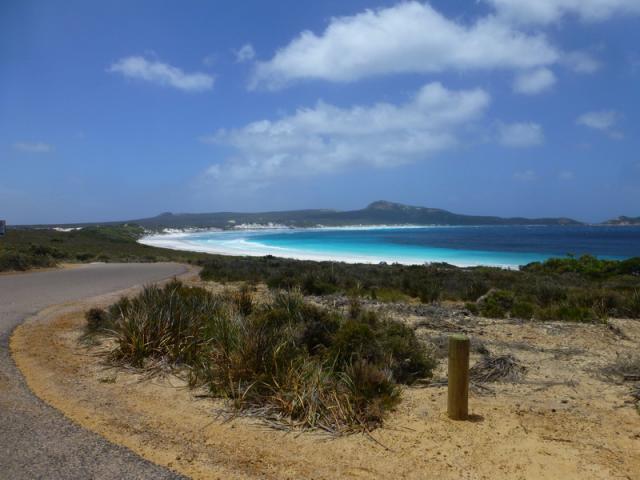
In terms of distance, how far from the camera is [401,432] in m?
4.61

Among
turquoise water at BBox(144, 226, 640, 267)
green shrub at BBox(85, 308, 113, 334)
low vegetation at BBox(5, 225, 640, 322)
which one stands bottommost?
turquoise water at BBox(144, 226, 640, 267)

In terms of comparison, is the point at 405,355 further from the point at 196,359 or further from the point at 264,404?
the point at 196,359

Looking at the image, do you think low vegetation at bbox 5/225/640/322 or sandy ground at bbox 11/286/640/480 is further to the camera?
low vegetation at bbox 5/225/640/322

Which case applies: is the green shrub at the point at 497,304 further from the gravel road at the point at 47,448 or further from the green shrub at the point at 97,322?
the gravel road at the point at 47,448

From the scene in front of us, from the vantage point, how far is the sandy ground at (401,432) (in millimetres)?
3924

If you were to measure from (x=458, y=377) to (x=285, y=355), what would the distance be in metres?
2.07

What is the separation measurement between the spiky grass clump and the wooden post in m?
0.66

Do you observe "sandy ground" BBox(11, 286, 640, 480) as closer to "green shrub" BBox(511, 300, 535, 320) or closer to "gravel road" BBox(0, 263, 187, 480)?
"gravel road" BBox(0, 263, 187, 480)

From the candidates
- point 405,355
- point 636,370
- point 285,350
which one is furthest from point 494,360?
point 285,350

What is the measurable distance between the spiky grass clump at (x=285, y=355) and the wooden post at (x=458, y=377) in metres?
0.66

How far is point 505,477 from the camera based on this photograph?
12.5ft

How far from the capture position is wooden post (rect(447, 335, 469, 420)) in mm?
4645

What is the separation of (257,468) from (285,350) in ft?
6.91

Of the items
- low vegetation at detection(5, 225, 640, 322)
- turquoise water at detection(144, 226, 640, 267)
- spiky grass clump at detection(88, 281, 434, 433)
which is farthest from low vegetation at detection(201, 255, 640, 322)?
turquoise water at detection(144, 226, 640, 267)
